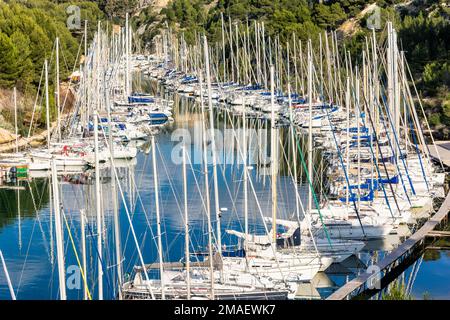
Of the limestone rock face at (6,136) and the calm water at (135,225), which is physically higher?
the limestone rock face at (6,136)

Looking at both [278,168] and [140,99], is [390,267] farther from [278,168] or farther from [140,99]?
[140,99]

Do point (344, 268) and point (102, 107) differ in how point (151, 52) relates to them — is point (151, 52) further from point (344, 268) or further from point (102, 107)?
point (344, 268)

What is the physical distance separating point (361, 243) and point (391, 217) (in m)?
3.26

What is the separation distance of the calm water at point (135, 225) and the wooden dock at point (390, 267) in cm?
49

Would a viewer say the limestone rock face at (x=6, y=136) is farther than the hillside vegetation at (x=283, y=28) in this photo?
No

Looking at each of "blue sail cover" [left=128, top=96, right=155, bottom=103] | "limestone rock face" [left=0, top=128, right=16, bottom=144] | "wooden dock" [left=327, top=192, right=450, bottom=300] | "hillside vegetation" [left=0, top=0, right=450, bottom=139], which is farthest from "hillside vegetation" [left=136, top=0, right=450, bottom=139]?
"limestone rock face" [left=0, top=128, right=16, bottom=144]

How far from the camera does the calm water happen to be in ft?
74.7

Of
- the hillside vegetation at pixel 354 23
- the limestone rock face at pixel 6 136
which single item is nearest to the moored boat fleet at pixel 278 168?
the limestone rock face at pixel 6 136

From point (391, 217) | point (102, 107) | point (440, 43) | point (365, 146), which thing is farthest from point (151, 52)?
point (391, 217)

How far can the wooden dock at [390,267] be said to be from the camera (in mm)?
20781

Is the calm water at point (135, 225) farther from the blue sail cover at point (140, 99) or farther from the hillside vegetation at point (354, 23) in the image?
the hillside vegetation at point (354, 23)

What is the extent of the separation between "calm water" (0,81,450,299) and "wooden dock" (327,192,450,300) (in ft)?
1.60

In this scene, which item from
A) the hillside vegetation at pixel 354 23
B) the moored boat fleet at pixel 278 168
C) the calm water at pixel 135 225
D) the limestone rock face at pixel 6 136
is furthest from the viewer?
the hillside vegetation at pixel 354 23
